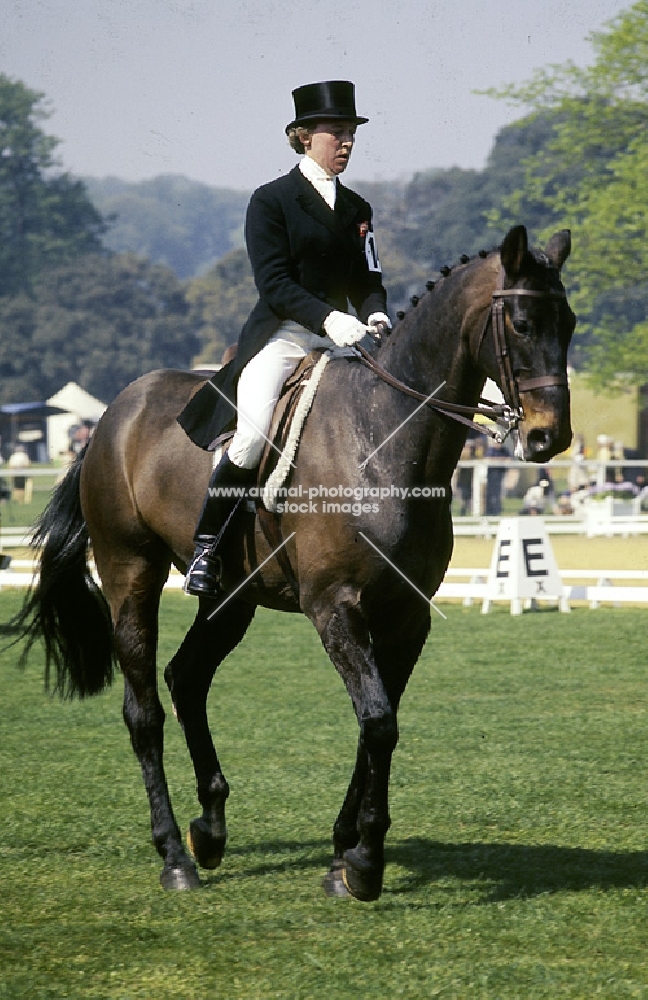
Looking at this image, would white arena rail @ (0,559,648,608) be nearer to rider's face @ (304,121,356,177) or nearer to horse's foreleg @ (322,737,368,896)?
horse's foreleg @ (322,737,368,896)

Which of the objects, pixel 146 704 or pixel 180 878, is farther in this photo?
pixel 146 704

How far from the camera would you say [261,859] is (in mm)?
6141

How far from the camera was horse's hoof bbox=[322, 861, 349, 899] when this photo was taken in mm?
5516

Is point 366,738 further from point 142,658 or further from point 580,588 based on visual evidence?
point 580,588

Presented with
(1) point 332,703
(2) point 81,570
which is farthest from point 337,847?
(1) point 332,703

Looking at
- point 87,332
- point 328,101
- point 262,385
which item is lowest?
point 87,332

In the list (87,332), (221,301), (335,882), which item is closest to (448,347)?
(335,882)

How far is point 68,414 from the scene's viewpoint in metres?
66.8

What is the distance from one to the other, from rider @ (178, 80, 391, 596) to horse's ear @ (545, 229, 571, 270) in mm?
767

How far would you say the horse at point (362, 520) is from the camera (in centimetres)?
504

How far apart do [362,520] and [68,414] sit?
6268cm

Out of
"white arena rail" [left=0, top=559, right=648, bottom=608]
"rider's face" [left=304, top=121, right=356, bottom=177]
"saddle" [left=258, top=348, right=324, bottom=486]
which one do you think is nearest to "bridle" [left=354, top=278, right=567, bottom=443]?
"saddle" [left=258, top=348, right=324, bottom=486]

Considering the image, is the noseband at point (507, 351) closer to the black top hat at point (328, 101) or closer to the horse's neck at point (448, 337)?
the horse's neck at point (448, 337)

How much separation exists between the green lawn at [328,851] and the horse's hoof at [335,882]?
0.06 m
